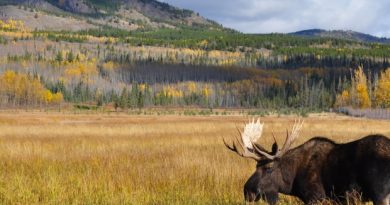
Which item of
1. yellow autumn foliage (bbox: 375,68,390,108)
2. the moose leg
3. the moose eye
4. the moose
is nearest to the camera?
the moose

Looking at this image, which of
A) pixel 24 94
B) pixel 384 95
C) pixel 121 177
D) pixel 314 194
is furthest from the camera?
pixel 24 94

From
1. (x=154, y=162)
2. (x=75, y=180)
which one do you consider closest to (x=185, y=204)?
(x=75, y=180)

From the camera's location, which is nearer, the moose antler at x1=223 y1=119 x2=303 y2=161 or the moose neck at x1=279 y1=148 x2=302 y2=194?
the moose antler at x1=223 y1=119 x2=303 y2=161

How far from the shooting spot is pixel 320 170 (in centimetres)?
895

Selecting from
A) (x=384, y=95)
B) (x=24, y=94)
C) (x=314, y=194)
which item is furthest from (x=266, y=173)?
(x=24, y=94)

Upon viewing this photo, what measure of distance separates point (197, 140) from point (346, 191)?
1679cm

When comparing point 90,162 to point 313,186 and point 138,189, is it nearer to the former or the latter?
point 138,189

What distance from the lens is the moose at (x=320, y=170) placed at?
25.8 ft

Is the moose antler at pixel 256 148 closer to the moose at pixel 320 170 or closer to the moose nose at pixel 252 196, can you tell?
Answer: the moose at pixel 320 170

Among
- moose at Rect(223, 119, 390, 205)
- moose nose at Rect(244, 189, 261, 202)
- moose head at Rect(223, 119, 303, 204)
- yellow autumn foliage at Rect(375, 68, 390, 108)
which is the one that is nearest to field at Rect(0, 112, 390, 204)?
moose nose at Rect(244, 189, 261, 202)

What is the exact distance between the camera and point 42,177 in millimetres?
13297

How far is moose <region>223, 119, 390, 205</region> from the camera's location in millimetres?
7875

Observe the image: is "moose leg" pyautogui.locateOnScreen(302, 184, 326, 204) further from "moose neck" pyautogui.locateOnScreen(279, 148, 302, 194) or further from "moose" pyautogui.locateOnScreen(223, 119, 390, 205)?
"moose neck" pyautogui.locateOnScreen(279, 148, 302, 194)

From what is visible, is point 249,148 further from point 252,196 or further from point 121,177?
point 121,177
